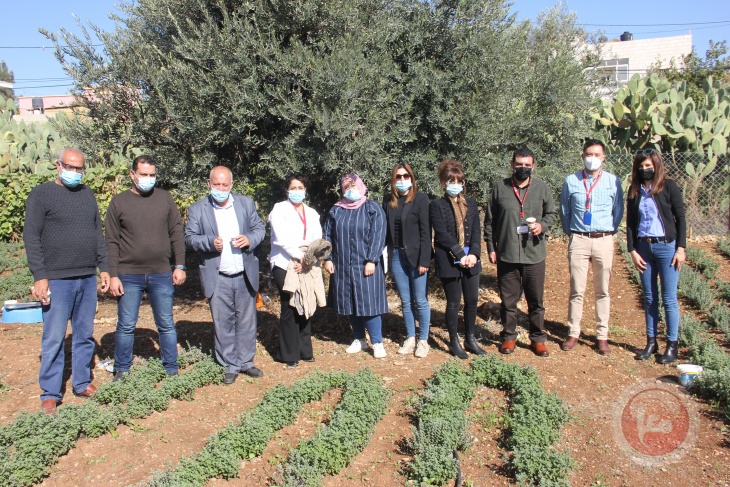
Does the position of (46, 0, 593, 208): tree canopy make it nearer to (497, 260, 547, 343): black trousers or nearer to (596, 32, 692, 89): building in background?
(497, 260, 547, 343): black trousers

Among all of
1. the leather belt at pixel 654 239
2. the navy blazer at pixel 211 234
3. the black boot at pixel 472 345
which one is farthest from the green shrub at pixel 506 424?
the navy blazer at pixel 211 234

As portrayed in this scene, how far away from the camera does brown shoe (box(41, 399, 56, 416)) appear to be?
4.77 metres

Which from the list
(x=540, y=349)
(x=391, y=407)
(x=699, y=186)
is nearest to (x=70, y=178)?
(x=391, y=407)

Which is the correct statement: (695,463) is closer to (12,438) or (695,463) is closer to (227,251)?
(227,251)

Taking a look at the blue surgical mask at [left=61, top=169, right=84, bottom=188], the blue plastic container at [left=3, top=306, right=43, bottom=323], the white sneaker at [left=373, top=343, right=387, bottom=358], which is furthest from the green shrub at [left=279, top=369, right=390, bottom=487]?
the blue plastic container at [left=3, top=306, right=43, bottom=323]

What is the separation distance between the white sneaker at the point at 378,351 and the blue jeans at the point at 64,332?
8.94 feet

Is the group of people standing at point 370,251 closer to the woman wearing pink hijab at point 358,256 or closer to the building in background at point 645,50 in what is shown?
the woman wearing pink hijab at point 358,256

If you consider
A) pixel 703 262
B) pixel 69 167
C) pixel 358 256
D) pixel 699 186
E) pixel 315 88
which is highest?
pixel 315 88

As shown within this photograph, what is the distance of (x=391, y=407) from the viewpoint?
5078mm

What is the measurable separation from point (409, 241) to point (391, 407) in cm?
172

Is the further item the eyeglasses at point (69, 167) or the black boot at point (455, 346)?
the black boot at point (455, 346)

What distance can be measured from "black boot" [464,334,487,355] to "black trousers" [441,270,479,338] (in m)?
0.12

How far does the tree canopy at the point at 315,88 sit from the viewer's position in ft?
20.8

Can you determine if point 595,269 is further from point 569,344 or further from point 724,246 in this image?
point 724,246
